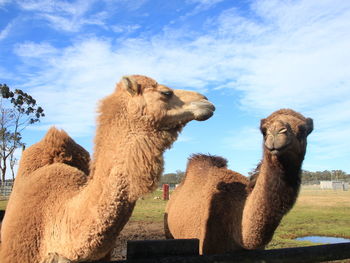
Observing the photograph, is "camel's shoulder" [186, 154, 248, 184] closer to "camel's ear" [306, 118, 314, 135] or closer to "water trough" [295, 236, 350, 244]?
"camel's ear" [306, 118, 314, 135]

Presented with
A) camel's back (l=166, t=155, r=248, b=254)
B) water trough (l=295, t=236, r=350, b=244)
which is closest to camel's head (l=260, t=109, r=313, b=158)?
camel's back (l=166, t=155, r=248, b=254)

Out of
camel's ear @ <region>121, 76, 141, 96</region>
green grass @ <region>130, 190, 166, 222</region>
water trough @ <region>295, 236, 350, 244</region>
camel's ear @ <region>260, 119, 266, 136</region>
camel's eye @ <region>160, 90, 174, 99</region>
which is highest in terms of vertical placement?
camel's ear @ <region>121, 76, 141, 96</region>

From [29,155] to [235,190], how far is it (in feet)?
9.65

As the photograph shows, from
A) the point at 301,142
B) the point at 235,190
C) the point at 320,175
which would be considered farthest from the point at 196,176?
the point at 320,175

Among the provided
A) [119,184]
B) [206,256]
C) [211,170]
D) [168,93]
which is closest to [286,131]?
[168,93]

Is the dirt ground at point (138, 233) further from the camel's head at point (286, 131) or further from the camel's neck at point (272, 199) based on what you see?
the camel's head at point (286, 131)

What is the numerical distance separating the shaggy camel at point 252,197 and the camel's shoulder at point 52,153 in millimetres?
1932

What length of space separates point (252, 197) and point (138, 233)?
24.4ft

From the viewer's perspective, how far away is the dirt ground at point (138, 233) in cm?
868

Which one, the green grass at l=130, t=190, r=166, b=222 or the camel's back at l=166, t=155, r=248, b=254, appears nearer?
the camel's back at l=166, t=155, r=248, b=254

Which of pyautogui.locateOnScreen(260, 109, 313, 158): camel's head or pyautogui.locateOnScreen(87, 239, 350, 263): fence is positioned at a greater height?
pyautogui.locateOnScreen(260, 109, 313, 158): camel's head

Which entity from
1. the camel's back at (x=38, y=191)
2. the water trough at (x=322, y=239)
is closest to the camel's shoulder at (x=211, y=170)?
the camel's back at (x=38, y=191)

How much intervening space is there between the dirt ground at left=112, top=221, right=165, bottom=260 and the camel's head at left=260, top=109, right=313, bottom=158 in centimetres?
531

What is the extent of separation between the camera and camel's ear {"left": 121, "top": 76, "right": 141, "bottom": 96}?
3098mm
